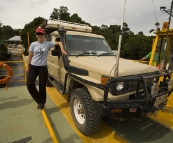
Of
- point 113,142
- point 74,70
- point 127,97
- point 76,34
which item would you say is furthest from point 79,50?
point 113,142

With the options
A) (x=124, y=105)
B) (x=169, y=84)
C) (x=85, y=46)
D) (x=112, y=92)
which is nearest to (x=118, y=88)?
(x=112, y=92)

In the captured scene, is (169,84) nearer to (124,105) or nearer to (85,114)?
(124,105)

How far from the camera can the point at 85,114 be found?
2.59m

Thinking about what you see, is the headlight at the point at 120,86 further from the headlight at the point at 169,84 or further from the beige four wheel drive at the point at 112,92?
the headlight at the point at 169,84

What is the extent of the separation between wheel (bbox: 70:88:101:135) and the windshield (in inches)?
46.8

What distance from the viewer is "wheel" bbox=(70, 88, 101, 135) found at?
2514 mm

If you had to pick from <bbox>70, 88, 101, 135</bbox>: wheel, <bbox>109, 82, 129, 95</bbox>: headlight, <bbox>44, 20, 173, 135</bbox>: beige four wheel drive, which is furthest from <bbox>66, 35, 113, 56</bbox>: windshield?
<bbox>109, 82, 129, 95</bbox>: headlight

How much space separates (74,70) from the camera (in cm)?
300

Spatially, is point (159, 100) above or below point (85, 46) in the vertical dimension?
below

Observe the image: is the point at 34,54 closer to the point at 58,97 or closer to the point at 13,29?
the point at 58,97

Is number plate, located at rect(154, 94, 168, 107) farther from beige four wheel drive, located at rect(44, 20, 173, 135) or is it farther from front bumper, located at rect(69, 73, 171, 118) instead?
front bumper, located at rect(69, 73, 171, 118)

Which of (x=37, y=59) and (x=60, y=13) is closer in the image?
(x=37, y=59)

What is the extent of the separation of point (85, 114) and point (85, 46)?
6.28 feet

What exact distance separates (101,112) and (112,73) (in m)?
0.65
